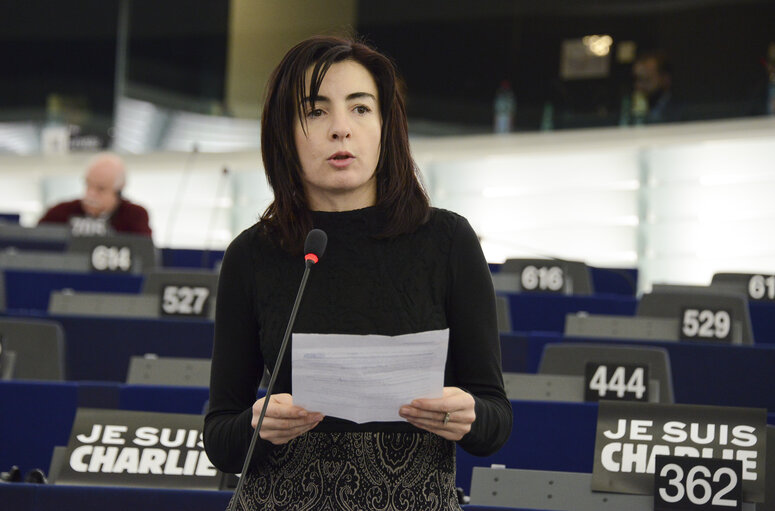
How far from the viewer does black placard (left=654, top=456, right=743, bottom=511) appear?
265 centimetres

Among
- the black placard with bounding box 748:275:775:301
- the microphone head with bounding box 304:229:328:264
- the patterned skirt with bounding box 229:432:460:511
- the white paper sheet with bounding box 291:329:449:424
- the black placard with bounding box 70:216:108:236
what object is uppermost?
the black placard with bounding box 70:216:108:236

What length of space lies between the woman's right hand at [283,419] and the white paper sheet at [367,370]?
0.5 inches

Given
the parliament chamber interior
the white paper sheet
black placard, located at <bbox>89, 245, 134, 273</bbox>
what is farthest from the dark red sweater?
the white paper sheet

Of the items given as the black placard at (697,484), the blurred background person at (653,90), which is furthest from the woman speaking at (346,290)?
the blurred background person at (653,90)

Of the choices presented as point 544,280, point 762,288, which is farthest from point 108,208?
point 762,288

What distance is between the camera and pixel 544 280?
6414 millimetres

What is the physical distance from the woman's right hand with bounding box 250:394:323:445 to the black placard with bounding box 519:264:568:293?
4904mm

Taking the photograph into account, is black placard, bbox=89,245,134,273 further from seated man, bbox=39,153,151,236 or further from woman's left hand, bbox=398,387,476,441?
woman's left hand, bbox=398,387,476,441

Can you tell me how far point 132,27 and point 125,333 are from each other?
806 cm

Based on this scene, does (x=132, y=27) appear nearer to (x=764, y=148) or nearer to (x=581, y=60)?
(x=581, y=60)

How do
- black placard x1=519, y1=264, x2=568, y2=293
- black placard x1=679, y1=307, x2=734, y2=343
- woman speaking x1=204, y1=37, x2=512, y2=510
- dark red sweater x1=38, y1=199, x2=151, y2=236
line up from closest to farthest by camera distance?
woman speaking x1=204, y1=37, x2=512, y2=510 < black placard x1=679, y1=307, x2=734, y2=343 < black placard x1=519, y1=264, x2=568, y2=293 < dark red sweater x1=38, y1=199, x2=151, y2=236

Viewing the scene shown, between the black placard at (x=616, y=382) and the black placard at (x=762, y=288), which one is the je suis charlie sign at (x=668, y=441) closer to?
the black placard at (x=616, y=382)

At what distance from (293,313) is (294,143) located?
27 cm

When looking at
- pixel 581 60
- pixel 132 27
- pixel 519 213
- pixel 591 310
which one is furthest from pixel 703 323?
pixel 132 27
